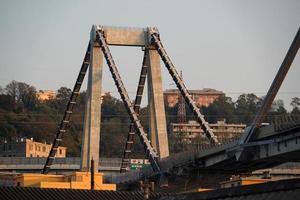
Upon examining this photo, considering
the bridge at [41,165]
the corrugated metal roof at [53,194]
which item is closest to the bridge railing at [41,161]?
the bridge at [41,165]

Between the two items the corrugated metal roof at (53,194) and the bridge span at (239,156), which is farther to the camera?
the bridge span at (239,156)

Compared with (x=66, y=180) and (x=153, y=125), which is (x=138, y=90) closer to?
(x=153, y=125)

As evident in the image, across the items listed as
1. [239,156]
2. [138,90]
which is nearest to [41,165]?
[138,90]

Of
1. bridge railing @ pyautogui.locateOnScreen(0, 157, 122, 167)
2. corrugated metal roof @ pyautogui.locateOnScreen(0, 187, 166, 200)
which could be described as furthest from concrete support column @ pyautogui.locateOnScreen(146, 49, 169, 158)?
corrugated metal roof @ pyautogui.locateOnScreen(0, 187, 166, 200)

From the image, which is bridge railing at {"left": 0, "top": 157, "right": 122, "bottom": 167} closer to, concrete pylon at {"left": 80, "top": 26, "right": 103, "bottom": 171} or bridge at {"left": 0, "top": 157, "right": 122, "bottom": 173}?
bridge at {"left": 0, "top": 157, "right": 122, "bottom": 173}

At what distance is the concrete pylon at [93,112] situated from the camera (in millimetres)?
136125

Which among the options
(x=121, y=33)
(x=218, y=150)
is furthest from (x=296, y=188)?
(x=121, y=33)

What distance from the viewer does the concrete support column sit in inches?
5325

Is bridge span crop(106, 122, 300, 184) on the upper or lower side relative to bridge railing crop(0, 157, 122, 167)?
lower

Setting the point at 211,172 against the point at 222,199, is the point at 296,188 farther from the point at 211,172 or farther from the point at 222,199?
the point at 211,172

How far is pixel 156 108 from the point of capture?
454ft

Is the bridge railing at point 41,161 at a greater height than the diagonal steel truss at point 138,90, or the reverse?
the diagonal steel truss at point 138,90

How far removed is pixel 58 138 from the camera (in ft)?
507

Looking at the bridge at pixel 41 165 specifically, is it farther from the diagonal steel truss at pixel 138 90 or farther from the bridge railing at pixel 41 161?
the diagonal steel truss at pixel 138 90
